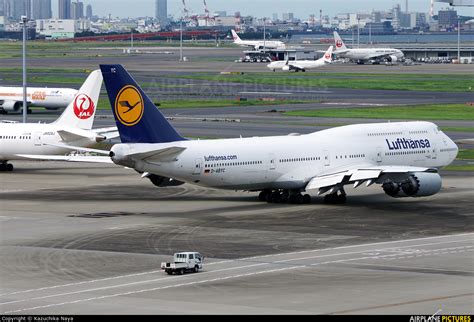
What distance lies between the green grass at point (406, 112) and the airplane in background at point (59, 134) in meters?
49.8

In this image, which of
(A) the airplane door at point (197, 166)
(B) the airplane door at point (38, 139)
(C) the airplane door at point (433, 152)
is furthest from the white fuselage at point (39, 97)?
(A) the airplane door at point (197, 166)

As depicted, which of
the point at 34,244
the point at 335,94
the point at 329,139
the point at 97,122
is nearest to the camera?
the point at 34,244

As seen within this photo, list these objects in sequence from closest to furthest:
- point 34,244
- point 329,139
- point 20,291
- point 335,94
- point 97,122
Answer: point 20,291 → point 34,244 → point 329,139 → point 97,122 → point 335,94

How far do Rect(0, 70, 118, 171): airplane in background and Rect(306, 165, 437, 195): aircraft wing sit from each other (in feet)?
71.8

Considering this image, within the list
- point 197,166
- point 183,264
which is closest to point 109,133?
point 197,166

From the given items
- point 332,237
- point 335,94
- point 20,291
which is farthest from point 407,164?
point 335,94

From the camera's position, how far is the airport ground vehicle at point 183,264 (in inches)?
1873

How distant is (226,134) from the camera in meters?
116

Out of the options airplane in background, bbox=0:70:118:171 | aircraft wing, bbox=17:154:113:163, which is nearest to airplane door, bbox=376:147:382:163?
aircraft wing, bbox=17:154:113:163

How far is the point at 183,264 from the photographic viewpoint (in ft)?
156

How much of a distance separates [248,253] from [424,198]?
80.1 ft

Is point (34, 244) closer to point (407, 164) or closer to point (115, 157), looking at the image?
point (115, 157)

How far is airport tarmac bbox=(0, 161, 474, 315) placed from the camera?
41406mm

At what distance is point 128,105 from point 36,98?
88.2m
